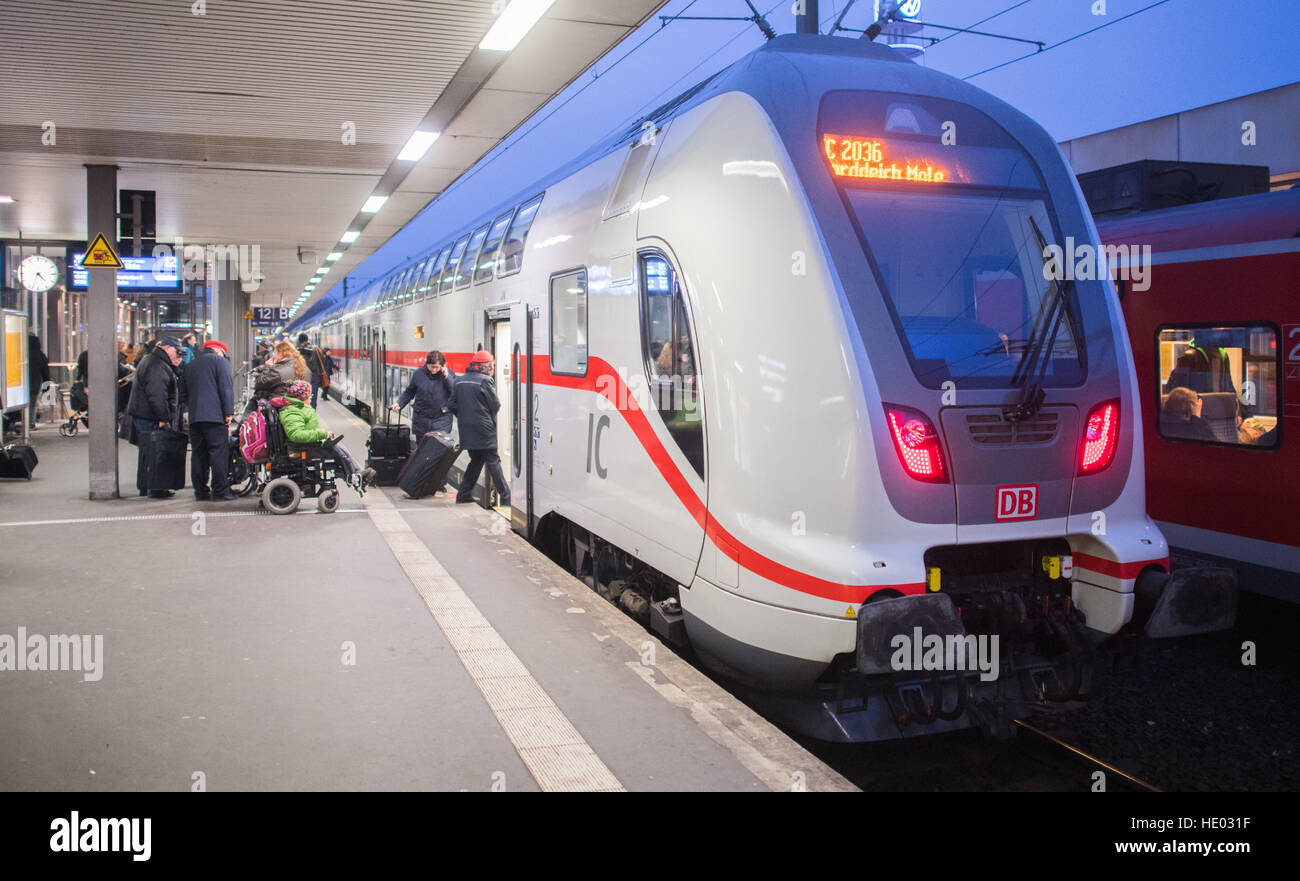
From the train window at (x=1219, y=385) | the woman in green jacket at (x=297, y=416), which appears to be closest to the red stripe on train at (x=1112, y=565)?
the train window at (x=1219, y=385)

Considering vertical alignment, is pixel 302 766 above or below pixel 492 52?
below

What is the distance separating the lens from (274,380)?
10203 mm

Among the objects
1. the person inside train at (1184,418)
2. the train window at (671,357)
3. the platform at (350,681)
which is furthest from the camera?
the person inside train at (1184,418)

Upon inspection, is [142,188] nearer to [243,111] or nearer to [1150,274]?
[243,111]

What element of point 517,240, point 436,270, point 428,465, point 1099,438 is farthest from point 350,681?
point 436,270

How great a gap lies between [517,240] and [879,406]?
5.55 meters

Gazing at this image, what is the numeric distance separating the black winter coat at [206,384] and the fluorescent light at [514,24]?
4.87 metres

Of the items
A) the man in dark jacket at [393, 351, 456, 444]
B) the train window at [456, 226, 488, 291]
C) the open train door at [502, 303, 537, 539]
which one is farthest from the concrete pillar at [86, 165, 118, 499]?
the open train door at [502, 303, 537, 539]

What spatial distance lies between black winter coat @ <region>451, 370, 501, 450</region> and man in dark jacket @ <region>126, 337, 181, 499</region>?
3.19m

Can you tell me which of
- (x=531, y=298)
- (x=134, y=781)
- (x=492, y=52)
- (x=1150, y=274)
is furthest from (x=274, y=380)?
(x=1150, y=274)

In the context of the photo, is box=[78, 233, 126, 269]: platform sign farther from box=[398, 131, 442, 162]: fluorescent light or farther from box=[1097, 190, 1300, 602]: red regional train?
box=[1097, 190, 1300, 602]: red regional train

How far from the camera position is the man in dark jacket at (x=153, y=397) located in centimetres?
1135

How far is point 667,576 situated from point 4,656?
3.52m

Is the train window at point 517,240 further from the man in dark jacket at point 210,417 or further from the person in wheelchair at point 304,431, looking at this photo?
the man in dark jacket at point 210,417
